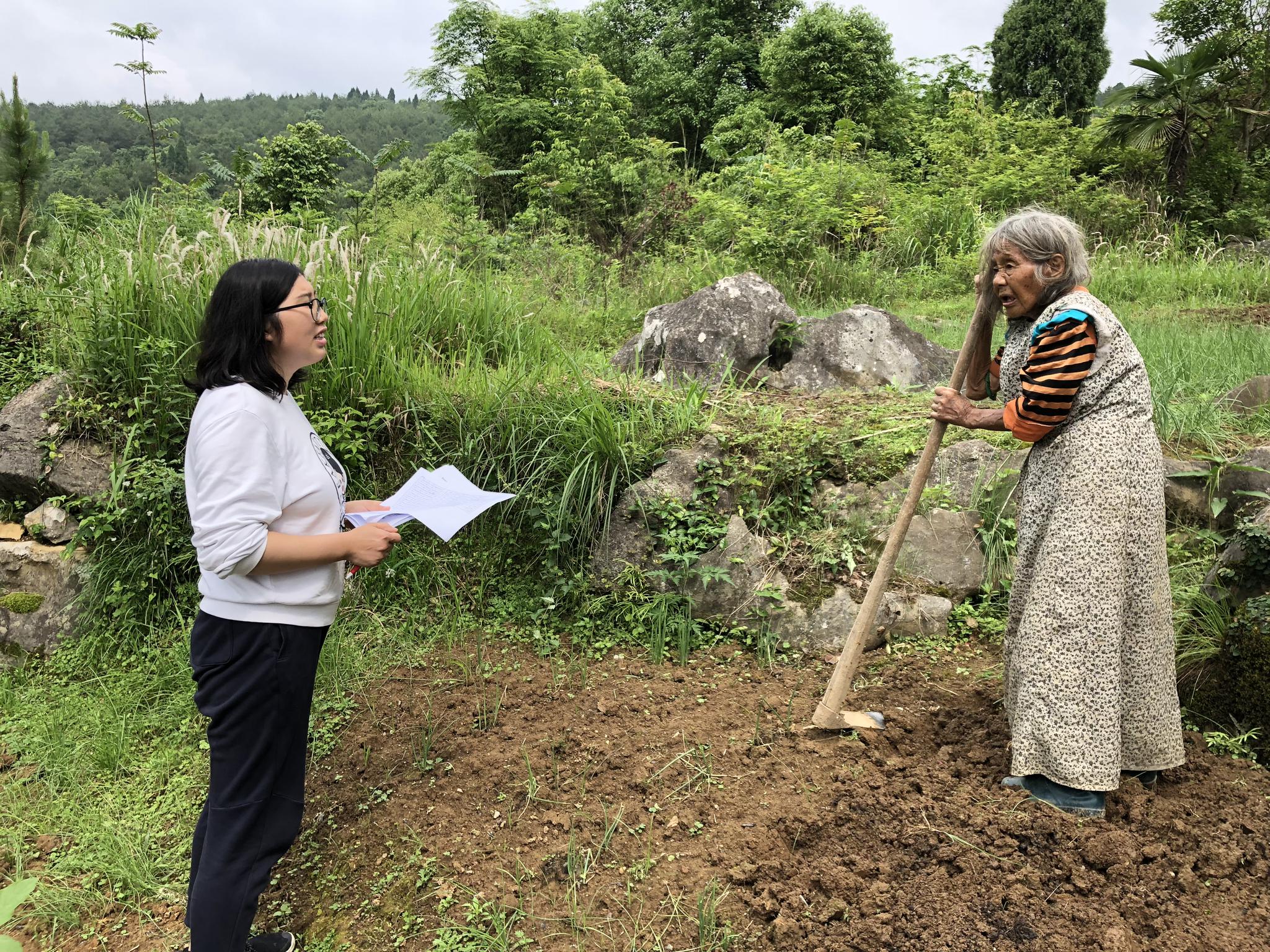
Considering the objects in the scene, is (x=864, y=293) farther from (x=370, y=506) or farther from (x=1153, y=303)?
(x=370, y=506)

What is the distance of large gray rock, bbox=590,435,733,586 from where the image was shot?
155 inches

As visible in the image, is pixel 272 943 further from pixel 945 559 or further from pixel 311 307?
pixel 945 559

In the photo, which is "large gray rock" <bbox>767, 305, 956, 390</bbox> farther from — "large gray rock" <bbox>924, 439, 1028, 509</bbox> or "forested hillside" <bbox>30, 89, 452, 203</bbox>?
"forested hillside" <bbox>30, 89, 452, 203</bbox>

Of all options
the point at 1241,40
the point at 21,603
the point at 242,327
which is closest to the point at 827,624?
the point at 242,327

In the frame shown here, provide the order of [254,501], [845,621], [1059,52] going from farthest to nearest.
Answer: [1059,52], [845,621], [254,501]

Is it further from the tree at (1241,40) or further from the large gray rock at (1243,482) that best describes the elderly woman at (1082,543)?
the tree at (1241,40)

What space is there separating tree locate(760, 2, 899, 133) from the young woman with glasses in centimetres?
1888

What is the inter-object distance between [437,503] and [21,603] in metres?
3.26

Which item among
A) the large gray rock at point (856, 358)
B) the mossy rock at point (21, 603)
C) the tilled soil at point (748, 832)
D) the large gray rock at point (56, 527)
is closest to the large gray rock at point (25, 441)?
the large gray rock at point (56, 527)

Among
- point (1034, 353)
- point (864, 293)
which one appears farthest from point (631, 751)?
point (864, 293)

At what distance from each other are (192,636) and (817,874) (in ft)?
6.06

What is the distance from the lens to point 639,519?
399 cm

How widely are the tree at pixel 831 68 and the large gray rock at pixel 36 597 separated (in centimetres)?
1807

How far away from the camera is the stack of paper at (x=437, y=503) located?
7.55ft
